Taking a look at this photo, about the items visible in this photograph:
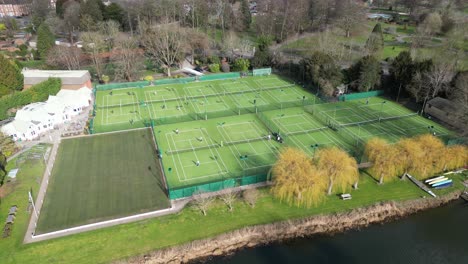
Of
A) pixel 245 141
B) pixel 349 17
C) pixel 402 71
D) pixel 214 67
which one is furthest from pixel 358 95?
pixel 349 17

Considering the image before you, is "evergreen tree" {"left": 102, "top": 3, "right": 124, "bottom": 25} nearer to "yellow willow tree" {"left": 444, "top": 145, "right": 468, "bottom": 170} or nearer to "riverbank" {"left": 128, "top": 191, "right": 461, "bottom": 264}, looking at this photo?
"riverbank" {"left": 128, "top": 191, "right": 461, "bottom": 264}

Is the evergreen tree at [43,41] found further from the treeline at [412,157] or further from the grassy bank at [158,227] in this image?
the treeline at [412,157]

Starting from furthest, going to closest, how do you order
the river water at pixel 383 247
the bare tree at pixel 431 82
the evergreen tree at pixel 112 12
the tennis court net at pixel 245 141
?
the evergreen tree at pixel 112 12
the bare tree at pixel 431 82
the tennis court net at pixel 245 141
the river water at pixel 383 247

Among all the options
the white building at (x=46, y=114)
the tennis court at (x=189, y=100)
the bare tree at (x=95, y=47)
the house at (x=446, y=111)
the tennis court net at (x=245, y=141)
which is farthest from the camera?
the bare tree at (x=95, y=47)

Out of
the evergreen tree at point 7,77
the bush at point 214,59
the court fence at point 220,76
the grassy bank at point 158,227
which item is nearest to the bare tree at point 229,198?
the grassy bank at point 158,227

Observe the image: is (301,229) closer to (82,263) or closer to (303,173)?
(303,173)
